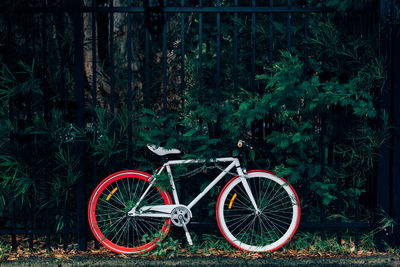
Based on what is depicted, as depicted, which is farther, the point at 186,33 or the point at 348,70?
the point at 186,33

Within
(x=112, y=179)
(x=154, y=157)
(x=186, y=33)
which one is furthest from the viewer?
(x=186, y=33)

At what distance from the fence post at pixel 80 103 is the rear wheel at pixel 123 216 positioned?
5.6 inches

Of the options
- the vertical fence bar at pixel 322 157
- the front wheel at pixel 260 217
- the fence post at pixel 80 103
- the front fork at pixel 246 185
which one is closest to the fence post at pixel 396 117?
the vertical fence bar at pixel 322 157

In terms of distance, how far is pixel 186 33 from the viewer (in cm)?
523

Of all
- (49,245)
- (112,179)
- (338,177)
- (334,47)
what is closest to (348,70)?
(334,47)

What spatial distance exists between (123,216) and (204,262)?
0.95 m

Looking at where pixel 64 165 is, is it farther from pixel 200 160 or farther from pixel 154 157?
pixel 200 160

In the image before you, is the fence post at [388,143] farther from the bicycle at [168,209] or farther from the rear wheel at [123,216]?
the rear wheel at [123,216]

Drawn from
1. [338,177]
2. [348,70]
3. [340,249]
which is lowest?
[340,249]

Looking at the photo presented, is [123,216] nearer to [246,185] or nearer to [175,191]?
[175,191]

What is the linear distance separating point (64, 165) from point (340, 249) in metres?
3.00

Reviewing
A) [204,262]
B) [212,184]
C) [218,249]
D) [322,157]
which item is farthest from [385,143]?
[204,262]

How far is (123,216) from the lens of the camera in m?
4.16

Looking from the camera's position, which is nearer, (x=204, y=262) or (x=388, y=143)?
(x=204, y=262)
